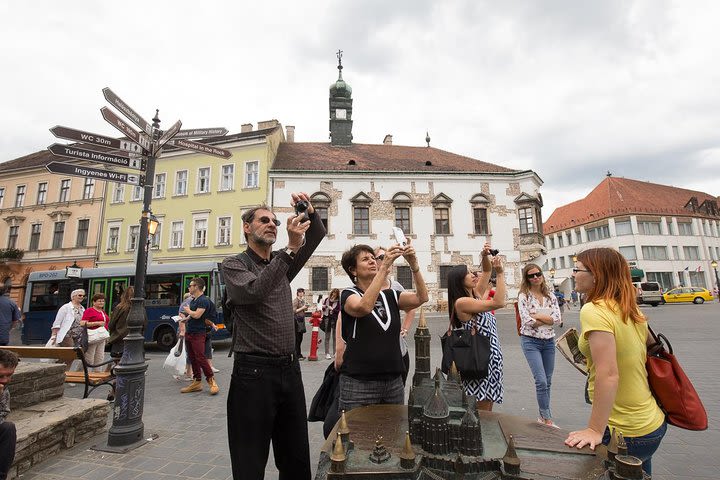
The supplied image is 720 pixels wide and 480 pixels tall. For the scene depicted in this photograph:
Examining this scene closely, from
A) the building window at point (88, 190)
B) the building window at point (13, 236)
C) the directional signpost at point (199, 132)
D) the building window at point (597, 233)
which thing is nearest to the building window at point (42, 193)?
the building window at point (13, 236)

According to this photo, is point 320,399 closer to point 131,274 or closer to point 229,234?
point 131,274

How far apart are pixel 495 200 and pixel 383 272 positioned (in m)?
24.7

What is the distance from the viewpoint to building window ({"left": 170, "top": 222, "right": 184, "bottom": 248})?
24.5m

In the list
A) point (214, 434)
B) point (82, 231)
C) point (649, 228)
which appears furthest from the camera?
point (649, 228)

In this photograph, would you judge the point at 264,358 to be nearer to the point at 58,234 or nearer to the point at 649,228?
the point at 58,234

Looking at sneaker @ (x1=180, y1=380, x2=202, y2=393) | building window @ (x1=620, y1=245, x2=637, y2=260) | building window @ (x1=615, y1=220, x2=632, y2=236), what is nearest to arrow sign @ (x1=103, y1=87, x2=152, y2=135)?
sneaker @ (x1=180, y1=380, x2=202, y2=393)

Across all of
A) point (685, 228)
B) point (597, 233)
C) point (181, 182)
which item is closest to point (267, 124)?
point (181, 182)

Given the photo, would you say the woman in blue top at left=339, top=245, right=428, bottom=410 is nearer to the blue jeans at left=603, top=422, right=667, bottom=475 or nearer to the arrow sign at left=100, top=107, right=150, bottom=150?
the blue jeans at left=603, top=422, right=667, bottom=475

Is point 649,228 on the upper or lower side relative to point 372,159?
lower

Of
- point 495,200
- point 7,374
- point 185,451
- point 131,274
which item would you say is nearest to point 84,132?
point 7,374

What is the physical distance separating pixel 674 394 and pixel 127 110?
6093 mm

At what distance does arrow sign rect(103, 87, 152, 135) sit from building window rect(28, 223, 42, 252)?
30.3m

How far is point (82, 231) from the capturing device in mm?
26156

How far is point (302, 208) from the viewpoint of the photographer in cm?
228
